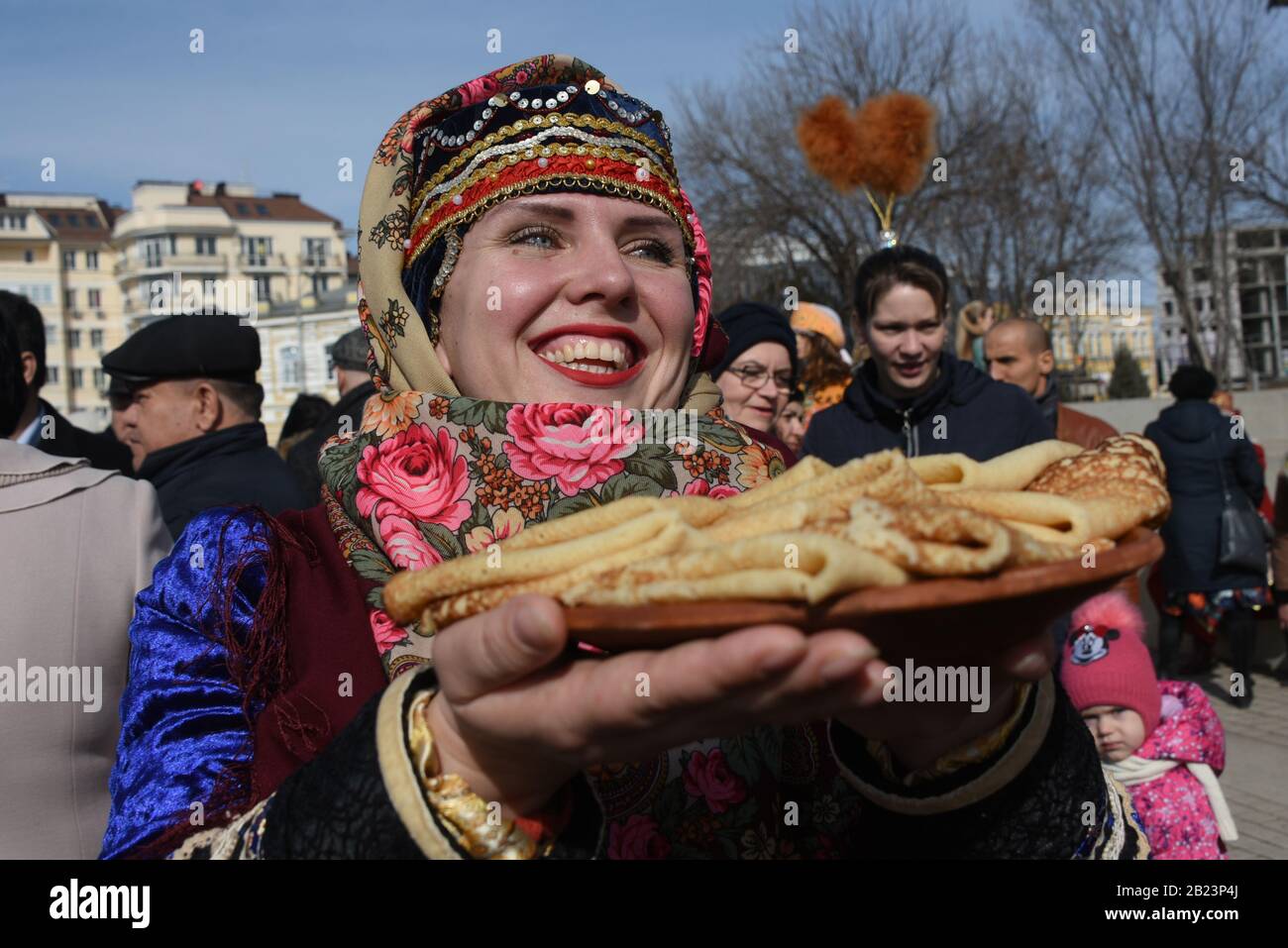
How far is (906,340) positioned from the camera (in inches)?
200

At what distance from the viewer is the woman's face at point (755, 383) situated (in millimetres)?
5863

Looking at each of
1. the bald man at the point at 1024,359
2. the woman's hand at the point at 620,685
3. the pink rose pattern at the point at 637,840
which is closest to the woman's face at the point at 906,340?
the bald man at the point at 1024,359

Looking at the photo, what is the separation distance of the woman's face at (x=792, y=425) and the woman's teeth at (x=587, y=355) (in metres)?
4.74

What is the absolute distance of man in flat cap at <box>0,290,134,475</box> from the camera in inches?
178

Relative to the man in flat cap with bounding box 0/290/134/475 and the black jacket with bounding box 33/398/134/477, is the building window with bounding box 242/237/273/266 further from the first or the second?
the man in flat cap with bounding box 0/290/134/475

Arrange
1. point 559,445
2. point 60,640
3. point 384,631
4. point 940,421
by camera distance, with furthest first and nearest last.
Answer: point 940,421 → point 60,640 → point 559,445 → point 384,631

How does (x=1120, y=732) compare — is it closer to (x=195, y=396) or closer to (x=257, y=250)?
(x=195, y=396)

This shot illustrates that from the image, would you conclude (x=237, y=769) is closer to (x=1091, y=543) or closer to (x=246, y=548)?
(x=246, y=548)

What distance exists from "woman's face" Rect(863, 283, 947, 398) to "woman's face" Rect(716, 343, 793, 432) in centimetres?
74

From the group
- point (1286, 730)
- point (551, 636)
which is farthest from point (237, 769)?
point (1286, 730)

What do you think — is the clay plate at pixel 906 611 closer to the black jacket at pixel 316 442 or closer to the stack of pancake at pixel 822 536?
Answer: the stack of pancake at pixel 822 536

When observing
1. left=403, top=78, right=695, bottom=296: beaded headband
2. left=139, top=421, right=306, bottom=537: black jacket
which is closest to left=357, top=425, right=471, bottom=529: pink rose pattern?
left=403, top=78, right=695, bottom=296: beaded headband

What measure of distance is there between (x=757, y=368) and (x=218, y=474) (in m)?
2.82

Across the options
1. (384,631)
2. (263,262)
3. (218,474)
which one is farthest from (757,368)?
(263,262)
